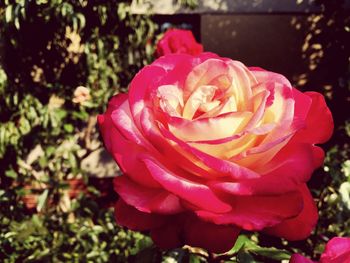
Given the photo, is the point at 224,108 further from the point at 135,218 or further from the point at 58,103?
the point at 58,103

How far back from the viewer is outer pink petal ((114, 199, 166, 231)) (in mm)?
521

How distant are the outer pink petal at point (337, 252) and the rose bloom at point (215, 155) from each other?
4cm

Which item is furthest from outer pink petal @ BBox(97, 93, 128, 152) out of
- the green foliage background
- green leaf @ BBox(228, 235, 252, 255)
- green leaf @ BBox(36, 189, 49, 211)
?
green leaf @ BBox(36, 189, 49, 211)

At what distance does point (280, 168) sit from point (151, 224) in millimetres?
168

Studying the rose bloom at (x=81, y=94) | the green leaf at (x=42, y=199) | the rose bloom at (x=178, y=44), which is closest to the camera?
the green leaf at (x=42, y=199)

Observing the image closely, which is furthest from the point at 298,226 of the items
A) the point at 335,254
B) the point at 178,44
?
the point at 178,44

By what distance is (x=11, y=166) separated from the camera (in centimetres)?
341

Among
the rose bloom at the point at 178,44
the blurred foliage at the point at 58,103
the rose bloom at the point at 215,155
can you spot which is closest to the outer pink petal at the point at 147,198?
the rose bloom at the point at 215,155

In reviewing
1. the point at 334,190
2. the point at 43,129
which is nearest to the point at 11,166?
the point at 43,129

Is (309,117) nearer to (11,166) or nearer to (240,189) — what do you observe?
(240,189)

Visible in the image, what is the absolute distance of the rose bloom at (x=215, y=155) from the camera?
1.58 feet

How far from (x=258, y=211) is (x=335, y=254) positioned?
0.40ft

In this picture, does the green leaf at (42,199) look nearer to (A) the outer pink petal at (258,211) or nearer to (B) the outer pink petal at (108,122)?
(B) the outer pink petal at (108,122)

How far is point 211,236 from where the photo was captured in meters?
0.49
